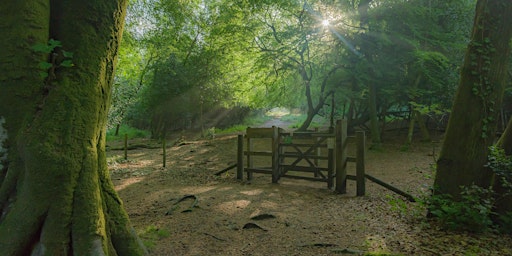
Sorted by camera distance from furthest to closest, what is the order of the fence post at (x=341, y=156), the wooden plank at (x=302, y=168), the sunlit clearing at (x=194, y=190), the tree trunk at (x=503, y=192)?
1. the wooden plank at (x=302, y=168)
2. the sunlit clearing at (x=194, y=190)
3. the fence post at (x=341, y=156)
4. the tree trunk at (x=503, y=192)

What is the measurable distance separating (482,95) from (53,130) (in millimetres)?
5308

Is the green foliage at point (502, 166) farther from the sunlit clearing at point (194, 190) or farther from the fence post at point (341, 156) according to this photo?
the sunlit clearing at point (194, 190)

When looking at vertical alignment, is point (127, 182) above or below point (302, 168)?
below

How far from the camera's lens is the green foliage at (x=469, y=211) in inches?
158

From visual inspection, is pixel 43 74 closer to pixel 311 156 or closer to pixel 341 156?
pixel 341 156

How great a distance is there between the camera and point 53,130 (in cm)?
276

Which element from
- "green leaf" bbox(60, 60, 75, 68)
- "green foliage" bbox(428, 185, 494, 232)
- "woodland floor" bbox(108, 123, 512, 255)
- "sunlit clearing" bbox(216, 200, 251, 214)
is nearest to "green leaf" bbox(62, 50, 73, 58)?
"green leaf" bbox(60, 60, 75, 68)

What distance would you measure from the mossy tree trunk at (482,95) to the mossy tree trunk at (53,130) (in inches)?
185

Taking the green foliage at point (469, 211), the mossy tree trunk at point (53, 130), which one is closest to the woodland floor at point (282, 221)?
the green foliage at point (469, 211)

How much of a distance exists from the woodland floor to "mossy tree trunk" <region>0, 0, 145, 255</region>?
1.37 metres

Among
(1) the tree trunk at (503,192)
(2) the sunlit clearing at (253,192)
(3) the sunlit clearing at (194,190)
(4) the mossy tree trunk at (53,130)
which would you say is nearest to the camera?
(4) the mossy tree trunk at (53,130)

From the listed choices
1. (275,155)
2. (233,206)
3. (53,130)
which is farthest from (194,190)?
(53,130)

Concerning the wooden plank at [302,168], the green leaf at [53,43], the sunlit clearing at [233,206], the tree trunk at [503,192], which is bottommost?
the sunlit clearing at [233,206]

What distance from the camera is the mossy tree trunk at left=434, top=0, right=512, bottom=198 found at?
4328mm
